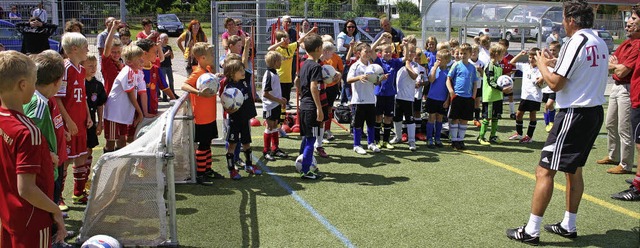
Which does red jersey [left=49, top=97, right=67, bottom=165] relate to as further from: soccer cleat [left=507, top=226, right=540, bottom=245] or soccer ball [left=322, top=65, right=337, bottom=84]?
soccer cleat [left=507, top=226, right=540, bottom=245]

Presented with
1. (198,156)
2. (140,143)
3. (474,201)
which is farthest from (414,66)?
(140,143)

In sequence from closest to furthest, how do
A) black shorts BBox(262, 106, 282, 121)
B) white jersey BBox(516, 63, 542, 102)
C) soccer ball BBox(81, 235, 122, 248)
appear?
soccer ball BBox(81, 235, 122, 248), black shorts BBox(262, 106, 282, 121), white jersey BBox(516, 63, 542, 102)

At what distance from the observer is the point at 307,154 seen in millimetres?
7297

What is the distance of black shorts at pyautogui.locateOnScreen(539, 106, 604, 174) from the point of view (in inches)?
200

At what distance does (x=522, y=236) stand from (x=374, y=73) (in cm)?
→ 376

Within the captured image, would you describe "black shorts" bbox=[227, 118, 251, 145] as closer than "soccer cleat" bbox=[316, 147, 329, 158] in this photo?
Yes

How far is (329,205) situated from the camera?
6.43m

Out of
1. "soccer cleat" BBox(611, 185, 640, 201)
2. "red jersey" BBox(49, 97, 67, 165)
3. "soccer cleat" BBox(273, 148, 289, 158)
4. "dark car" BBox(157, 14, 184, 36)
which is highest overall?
"dark car" BBox(157, 14, 184, 36)

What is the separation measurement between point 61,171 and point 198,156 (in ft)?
7.72

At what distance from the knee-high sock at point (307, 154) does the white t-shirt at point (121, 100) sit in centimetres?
212

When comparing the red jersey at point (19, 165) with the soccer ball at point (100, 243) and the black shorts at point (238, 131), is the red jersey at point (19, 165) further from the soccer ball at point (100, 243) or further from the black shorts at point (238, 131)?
the black shorts at point (238, 131)

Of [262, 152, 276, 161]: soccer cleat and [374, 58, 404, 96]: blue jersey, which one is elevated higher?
[374, 58, 404, 96]: blue jersey

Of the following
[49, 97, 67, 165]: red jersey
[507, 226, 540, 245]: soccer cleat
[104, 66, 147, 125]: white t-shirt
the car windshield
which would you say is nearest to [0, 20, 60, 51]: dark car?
[104, 66, 147, 125]: white t-shirt

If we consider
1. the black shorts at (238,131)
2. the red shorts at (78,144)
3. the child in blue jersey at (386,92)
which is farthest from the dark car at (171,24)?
the red shorts at (78,144)
